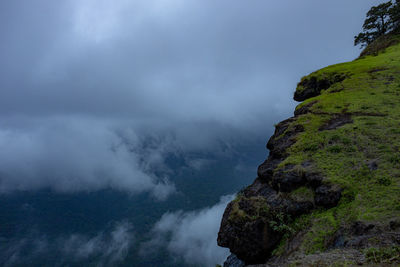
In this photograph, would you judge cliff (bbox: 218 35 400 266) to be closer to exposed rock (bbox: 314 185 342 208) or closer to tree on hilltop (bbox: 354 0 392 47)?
exposed rock (bbox: 314 185 342 208)

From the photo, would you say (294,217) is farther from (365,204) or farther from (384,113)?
(384,113)

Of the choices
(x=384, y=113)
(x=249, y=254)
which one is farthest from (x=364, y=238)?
(x=384, y=113)

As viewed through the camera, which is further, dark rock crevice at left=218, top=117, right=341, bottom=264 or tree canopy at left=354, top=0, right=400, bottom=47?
tree canopy at left=354, top=0, right=400, bottom=47

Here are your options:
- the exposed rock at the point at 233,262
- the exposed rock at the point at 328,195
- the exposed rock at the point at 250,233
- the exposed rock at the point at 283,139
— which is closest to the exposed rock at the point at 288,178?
the exposed rock at the point at 328,195

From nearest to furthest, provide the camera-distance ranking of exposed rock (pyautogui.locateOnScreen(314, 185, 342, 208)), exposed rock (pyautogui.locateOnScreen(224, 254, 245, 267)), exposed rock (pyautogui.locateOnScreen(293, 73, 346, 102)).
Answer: exposed rock (pyautogui.locateOnScreen(314, 185, 342, 208)) → exposed rock (pyautogui.locateOnScreen(224, 254, 245, 267)) → exposed rock (pyautogui.locateOnScreen(293, 73, 346, 102))

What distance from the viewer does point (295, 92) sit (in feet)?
128

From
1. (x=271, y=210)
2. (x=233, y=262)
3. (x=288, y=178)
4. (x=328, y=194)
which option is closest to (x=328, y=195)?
(x=328, y=194)

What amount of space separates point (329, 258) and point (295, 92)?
1386 inches

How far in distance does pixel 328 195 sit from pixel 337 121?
37.7ft

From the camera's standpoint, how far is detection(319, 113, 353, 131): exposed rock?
2084cm

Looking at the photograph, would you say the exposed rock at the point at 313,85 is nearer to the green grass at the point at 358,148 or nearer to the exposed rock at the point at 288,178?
the green grass at the point at 358,148

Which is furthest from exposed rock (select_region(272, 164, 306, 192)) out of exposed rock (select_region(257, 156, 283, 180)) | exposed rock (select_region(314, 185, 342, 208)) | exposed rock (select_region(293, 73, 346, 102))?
exposed rock (select_region(293, 73, 346, 102))

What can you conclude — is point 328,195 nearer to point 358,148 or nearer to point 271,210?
point 271,210

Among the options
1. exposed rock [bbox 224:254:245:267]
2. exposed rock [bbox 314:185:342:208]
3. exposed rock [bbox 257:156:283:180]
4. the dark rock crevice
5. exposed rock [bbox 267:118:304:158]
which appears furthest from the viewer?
exposed rock [bbox 267:118:304:158]
